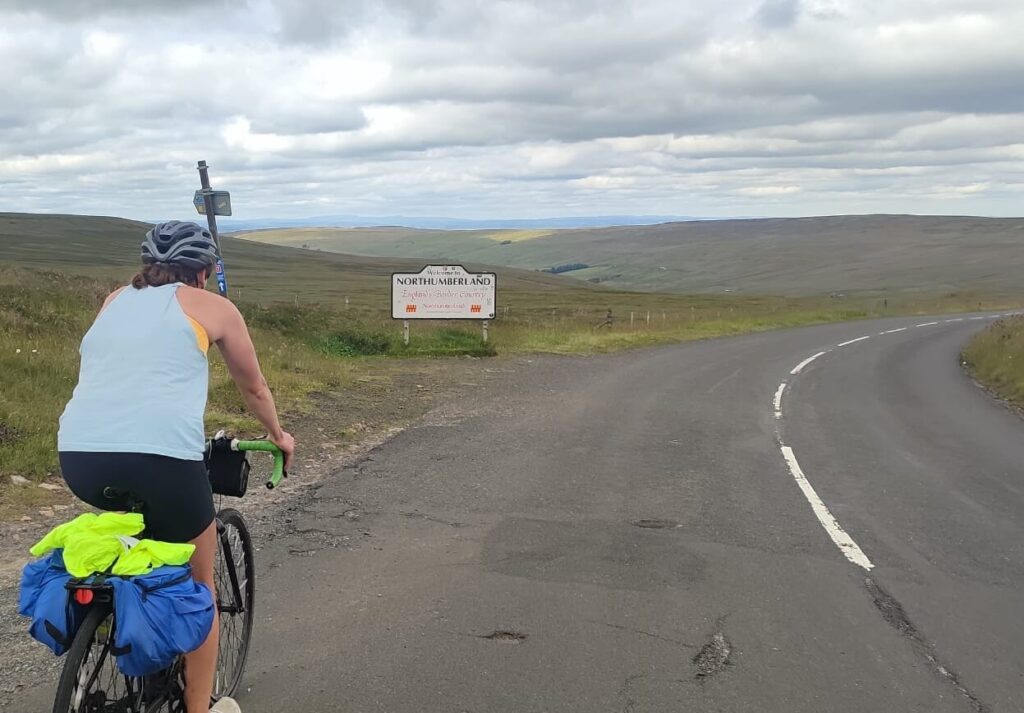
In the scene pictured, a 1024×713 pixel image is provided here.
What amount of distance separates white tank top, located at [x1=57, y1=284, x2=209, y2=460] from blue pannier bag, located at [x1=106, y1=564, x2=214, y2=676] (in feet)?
1.31

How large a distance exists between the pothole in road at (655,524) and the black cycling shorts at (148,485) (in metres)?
4.27

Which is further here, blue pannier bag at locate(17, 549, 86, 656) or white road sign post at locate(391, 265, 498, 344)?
white road sign post at locate(391, 265, 498, 344)

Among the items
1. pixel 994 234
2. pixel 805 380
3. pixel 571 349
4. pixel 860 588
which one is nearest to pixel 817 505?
pixel 860 588

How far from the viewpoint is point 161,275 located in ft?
9.48

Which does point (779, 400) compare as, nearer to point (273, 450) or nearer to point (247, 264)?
point (273, 450)

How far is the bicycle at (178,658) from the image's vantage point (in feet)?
8.14

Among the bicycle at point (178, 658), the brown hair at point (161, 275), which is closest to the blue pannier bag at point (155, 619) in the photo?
the bicycle at point (178, 658)

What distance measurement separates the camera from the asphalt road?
390cm

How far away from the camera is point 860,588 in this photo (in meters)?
5.26

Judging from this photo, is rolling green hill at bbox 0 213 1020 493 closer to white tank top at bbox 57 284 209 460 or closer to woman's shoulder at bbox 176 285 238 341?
white tank top at bbox 57 284 209 460

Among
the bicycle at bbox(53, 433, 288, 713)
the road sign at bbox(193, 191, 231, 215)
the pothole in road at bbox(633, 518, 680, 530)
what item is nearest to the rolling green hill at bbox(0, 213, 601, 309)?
the road sign at bbox(193, 191, 231, 215)

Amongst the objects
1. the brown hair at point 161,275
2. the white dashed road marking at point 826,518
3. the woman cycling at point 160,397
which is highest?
the brown hair at point 161,275

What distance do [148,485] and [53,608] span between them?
43 cm

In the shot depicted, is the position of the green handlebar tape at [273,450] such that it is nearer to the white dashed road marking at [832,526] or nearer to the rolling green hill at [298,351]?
the rolling green hill at [298,351]
